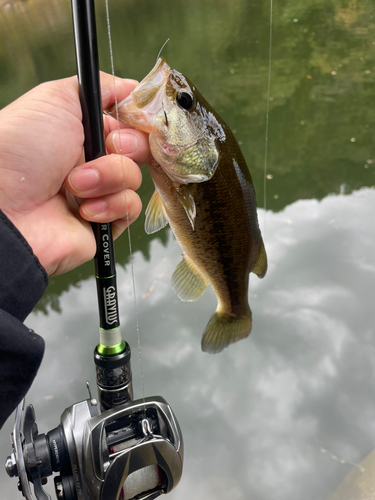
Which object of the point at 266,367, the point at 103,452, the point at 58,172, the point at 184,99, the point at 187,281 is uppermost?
the point at 184,99

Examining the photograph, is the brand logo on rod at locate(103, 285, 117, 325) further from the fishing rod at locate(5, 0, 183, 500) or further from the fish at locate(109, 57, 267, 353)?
the fish at locate(109, 57, 267, 353)

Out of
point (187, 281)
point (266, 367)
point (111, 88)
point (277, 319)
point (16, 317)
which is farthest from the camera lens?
point (277, 319)

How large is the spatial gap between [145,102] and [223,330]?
1.93 feet

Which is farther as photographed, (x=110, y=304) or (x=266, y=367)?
(x=266, y=367)

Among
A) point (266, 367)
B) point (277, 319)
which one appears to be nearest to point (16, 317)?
point (266, 367)

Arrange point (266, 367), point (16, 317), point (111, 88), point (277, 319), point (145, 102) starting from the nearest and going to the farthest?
point (16, 317)
point (145, 102)
point (111, 88)
point (266, 367)
point (277, 319)

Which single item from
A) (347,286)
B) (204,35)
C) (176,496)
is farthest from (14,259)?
(204,35)

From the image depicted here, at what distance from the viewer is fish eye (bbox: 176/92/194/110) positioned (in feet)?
2.70

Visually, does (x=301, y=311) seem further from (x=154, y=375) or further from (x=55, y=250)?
(x=55, y=250)

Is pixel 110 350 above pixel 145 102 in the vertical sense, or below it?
below

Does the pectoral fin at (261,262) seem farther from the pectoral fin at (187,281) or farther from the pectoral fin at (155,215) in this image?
the pectoral fin at (155,215)

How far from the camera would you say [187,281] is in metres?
1.02

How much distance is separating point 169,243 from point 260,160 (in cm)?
107

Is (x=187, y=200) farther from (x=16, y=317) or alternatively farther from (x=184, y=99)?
(x=16, y=317)
